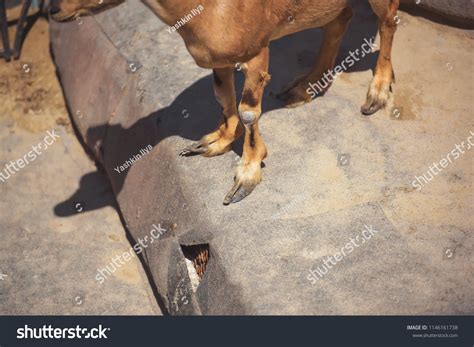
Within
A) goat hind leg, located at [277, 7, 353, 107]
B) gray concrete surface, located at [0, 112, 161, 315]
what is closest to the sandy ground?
gray concrete surface, located at [0, 112, 161, 315]

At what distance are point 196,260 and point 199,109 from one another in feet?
5.76

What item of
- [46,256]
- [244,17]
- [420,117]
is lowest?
[46,256]

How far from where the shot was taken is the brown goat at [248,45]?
604cm

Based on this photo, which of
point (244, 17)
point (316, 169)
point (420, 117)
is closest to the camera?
point (244, 17)

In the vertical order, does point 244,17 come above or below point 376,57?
above

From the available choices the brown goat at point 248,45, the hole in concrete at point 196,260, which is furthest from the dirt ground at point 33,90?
the hole in concrete at point 196,260

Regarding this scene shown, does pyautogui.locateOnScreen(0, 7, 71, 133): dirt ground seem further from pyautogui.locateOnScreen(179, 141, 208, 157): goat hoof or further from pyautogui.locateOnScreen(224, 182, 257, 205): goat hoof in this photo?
pyautogui.locateOnScreen(224, 182, 257, 205): goat hoof

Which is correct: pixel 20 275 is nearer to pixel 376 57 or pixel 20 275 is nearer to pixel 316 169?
pixel 316 169

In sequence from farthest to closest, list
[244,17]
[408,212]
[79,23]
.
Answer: [79,23] → [408,212] → [244,17]

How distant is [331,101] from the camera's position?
Answer: 25.1ft

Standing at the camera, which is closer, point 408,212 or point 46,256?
point 408,212

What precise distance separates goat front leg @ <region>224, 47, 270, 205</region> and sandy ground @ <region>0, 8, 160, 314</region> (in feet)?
5.20
